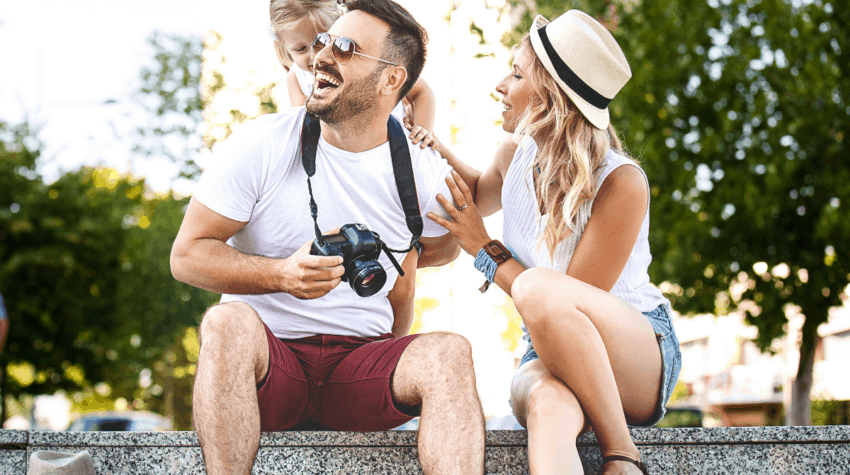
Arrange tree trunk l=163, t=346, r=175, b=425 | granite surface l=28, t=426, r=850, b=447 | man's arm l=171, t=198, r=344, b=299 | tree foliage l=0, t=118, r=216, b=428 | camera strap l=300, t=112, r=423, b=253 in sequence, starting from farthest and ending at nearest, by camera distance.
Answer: tree trunk l=163, t=346, r=175, b=425
tree foliage l=0, t=118, r=216, b=428
camera strap l=300, t=112, r=423, b=253
granite surface l=28, t=426, r=850, b=447
man's arm l=171, t=198, r=344, b=299

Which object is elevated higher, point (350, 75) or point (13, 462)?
point (350, 75)

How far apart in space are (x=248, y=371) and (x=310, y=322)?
1.73 feet

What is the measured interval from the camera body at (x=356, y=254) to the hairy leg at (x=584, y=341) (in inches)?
17.7

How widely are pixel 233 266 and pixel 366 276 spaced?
0.44 m

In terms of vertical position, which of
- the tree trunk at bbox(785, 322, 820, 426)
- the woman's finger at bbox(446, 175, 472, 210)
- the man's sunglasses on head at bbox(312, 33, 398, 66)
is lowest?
the woman's finger at bbox(446, 175, 472, 210)

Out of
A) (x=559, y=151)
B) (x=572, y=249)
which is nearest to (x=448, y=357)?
(x=572, y=249)

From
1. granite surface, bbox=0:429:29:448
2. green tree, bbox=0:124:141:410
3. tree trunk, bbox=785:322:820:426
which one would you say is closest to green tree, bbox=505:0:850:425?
tree trunk, bbox=785:322:820:426

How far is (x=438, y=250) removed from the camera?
3135 millimetres

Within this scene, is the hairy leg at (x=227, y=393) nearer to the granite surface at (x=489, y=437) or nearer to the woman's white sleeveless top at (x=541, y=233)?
the granite surface at (x=489, y=437)

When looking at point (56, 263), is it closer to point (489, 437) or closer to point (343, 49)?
point (343, 49)

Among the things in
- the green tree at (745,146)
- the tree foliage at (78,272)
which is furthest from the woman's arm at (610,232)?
Answer: the tree foliage at (78,272)

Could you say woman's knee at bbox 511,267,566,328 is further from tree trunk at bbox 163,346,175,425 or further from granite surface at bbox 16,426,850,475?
tree trunk at bbox 163,346,175,425

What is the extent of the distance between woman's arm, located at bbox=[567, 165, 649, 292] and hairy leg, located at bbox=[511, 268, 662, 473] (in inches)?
6.3

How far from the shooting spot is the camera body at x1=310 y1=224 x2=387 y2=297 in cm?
237
